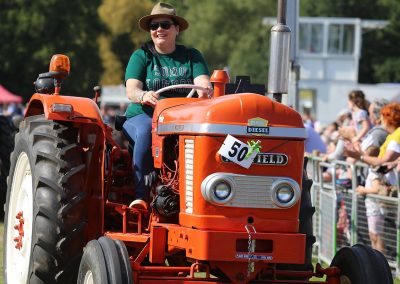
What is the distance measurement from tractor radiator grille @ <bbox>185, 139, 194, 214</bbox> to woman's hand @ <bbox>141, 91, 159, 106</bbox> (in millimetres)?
785

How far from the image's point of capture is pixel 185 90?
823cm

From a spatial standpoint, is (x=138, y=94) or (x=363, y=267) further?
(x=138, y=94)

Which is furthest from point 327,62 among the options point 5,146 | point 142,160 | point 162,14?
point 142,160

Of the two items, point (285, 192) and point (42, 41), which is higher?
point (42, 41)

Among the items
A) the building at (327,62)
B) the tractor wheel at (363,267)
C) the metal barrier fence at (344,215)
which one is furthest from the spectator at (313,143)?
the building at (327,62)

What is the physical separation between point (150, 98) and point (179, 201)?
0.90 metres

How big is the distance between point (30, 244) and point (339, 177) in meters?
5.91

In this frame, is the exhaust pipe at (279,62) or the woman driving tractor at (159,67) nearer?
the woman driving tractor at (159,67)

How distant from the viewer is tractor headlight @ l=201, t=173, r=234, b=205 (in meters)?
6.74

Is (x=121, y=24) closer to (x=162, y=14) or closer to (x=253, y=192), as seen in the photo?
(x=162, y=14)

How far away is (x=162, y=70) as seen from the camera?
324 inches

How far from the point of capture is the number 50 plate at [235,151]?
6.74m

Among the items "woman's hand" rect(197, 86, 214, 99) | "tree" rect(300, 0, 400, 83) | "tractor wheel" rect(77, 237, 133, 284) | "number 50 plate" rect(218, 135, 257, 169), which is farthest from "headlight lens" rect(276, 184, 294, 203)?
"tree" rect(300, 0, 400, 83)

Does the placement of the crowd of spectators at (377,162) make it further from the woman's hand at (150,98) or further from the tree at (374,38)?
the tree at (374,38)
